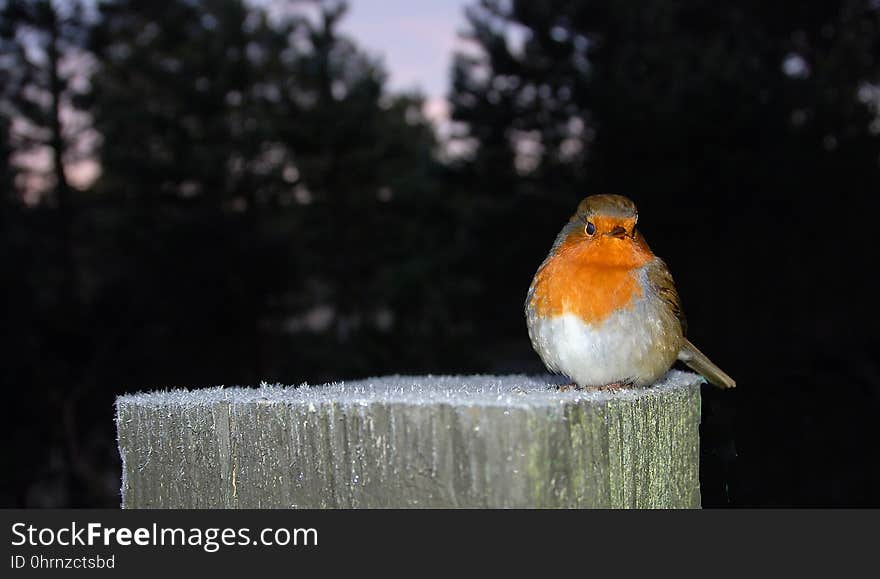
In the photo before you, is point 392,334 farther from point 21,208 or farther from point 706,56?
point 21,208

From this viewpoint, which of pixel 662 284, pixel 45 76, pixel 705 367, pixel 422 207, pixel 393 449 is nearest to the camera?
pixel 393 449

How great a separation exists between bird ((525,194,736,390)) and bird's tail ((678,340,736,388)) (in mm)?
300

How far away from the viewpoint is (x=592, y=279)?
2871 millimetres

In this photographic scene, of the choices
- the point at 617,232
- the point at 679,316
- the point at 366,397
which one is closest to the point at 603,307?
the point at 617,232

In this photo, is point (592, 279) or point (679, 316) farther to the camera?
point (679, 316)

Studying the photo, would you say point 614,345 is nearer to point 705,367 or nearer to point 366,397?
point 705,367

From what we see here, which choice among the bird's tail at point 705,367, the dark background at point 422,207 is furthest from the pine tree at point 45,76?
the bird's tail at point 705,367

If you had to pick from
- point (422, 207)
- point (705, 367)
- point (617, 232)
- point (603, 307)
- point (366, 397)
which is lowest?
point (705, 367)

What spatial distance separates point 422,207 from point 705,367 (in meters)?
26.2

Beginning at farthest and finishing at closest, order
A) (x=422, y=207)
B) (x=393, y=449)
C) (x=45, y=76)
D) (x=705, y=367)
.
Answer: (x=422, y=207) → (x=45, y=76) → (x=705, y=367) → (x=393, y=449)

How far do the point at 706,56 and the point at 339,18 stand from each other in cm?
1574

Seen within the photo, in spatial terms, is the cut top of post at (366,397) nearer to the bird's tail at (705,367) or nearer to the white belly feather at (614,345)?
the white belly feather at (614,345)

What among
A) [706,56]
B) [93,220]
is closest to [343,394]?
[706,56]

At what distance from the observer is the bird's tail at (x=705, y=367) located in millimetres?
3145
